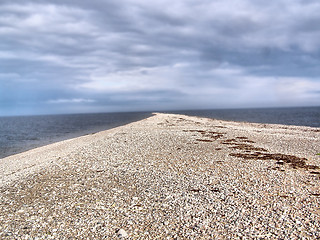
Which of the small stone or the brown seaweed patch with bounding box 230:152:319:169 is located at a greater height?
the brown seaweed patch with bounding box 230:152:319:169

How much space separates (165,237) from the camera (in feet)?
25.0

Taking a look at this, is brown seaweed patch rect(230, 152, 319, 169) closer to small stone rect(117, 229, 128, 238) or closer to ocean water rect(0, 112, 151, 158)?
small stone rect(117, 229, 128, 238)

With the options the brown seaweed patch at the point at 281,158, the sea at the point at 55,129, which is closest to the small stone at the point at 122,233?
the brown seaweed patch at the point at 281,158

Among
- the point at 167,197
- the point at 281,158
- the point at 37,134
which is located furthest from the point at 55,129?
the point at 167,197

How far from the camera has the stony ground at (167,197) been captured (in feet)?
26.5

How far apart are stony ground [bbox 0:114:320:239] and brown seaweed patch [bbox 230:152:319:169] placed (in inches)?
2.6

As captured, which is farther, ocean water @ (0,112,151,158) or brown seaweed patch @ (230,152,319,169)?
ocean water @ (0,112,151,158)

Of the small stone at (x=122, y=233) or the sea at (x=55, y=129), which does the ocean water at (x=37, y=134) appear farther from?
the small stone at (x=122, y=233)

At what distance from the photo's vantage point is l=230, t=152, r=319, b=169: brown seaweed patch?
1539 cm

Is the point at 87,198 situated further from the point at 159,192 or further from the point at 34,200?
the point at 159,192

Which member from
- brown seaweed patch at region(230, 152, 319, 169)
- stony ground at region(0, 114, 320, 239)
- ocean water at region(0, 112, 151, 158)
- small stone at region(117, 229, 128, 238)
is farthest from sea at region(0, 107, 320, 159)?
brown seaweed patch at region(230, 152, 319, 169)

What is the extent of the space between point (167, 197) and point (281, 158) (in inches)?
419

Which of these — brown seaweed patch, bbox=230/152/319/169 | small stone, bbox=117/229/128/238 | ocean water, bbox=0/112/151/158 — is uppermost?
brown seaweed patch, bbox=230/152/319/169

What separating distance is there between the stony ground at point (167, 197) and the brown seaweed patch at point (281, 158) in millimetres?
66
